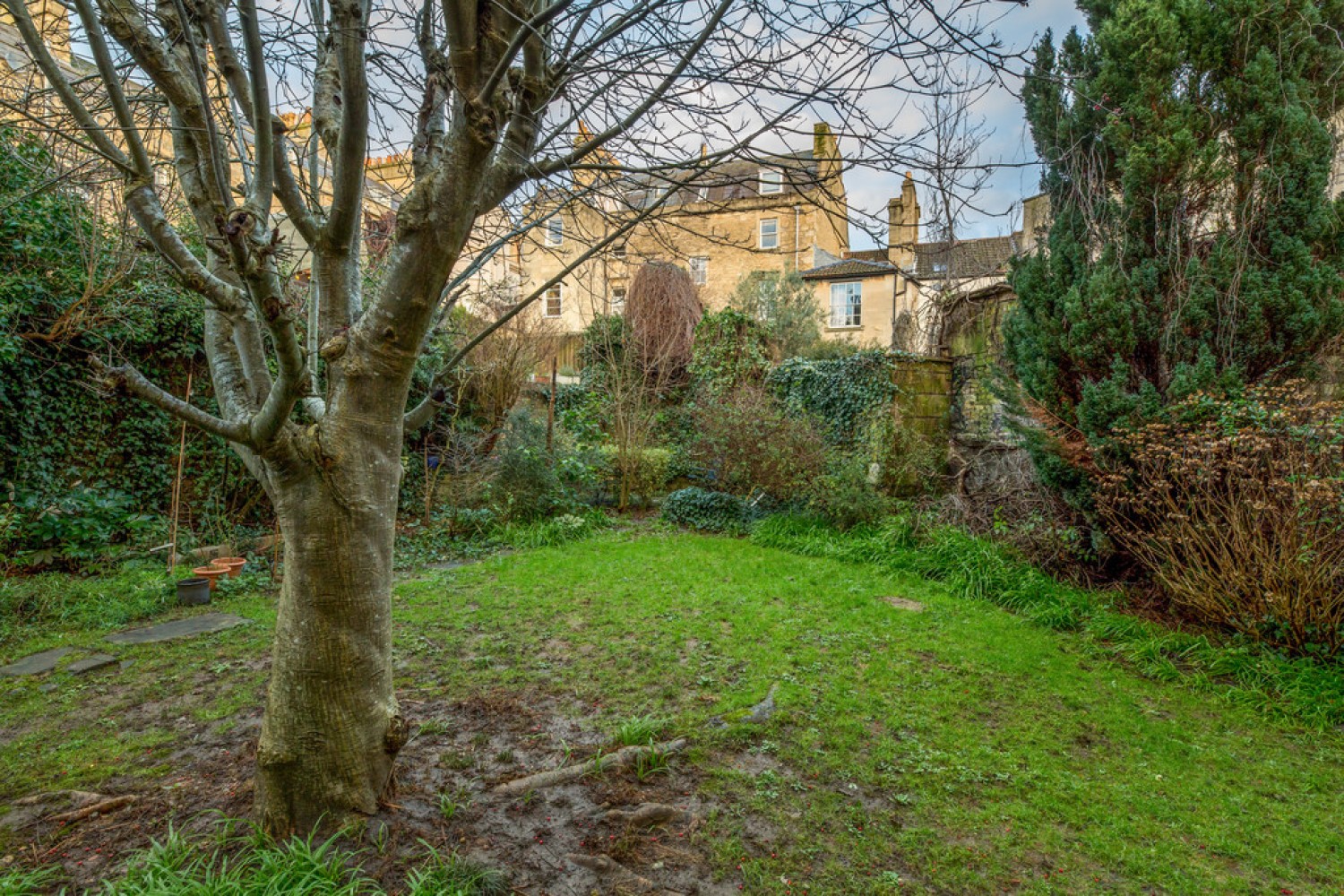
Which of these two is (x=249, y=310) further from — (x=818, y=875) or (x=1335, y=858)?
(x=1335, y=858)

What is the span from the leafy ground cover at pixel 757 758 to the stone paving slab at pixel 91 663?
0.13 metres

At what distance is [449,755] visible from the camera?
2754 mm

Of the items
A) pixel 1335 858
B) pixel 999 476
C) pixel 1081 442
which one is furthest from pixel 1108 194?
pixel 1335 858

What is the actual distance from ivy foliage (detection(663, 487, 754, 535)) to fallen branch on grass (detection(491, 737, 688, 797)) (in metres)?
5.46

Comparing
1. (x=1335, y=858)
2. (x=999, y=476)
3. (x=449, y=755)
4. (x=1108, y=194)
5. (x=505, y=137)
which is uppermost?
(x=1108, y=194)

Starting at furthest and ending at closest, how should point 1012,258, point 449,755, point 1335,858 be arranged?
point 1012,258 → point 449,755 → point 1335,858

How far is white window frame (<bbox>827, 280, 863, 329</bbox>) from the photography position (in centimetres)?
2098

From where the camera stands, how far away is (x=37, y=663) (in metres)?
3.79

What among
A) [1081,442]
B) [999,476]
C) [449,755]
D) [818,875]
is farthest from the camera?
[999,476]

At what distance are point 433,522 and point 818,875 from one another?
7.03 metres

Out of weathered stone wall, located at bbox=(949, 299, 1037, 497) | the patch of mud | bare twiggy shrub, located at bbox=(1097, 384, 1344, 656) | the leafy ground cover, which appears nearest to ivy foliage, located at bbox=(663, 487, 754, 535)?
weathered stone wall, located at bbox=(949, 299, 1037, 497)

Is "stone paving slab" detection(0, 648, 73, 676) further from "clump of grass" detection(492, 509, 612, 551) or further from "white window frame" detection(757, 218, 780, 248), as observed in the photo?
"white window frame" detection(757, 218, 780, 248)

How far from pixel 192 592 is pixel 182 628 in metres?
0.69

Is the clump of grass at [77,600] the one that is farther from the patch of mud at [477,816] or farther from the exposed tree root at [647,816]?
the exposed tree root at [647,816]
